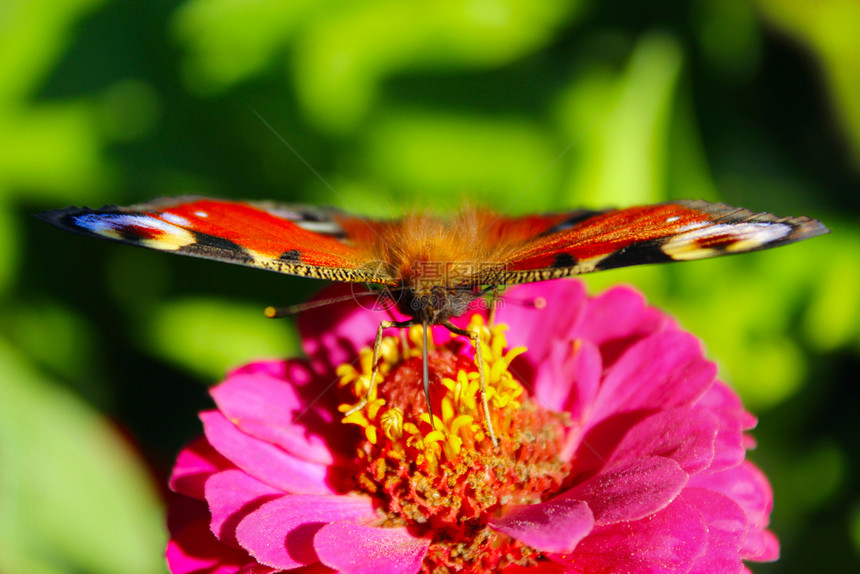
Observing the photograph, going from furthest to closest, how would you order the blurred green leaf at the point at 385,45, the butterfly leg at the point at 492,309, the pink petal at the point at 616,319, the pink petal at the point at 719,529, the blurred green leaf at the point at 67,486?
the blurred green leaf at the point at 385,45, the blurred green leaf at the point at 67,486, the pink petal at the point at 616,319, the butterfly leg at the point at 492,309, the pink petal at the point at 719,529

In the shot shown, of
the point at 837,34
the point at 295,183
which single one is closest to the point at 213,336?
the point at 295,183

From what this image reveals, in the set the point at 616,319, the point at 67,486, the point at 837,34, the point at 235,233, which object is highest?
the point at 837,34

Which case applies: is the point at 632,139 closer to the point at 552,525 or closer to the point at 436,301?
the point at 436,301

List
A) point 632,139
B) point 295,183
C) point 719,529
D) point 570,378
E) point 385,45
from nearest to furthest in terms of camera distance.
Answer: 1. point 719,529
2. point 570,378
3. point 632,139
4. point 385,45
5. point 295,183

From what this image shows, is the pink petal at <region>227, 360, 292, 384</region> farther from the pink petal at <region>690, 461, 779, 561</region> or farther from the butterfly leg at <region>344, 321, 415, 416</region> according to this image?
the pink petal at <region>690, 461, 779, 561</region>

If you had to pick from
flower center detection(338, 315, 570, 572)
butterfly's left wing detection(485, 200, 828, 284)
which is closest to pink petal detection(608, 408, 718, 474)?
flower center detection(338, 315, 570, 572)

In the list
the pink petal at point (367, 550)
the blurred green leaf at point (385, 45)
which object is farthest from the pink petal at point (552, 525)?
the blurred green leaf at point (385, 45)

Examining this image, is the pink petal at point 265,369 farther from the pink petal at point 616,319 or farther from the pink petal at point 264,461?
the pink petal at point 616,319

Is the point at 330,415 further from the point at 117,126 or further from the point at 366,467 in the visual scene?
the point at 117,126
